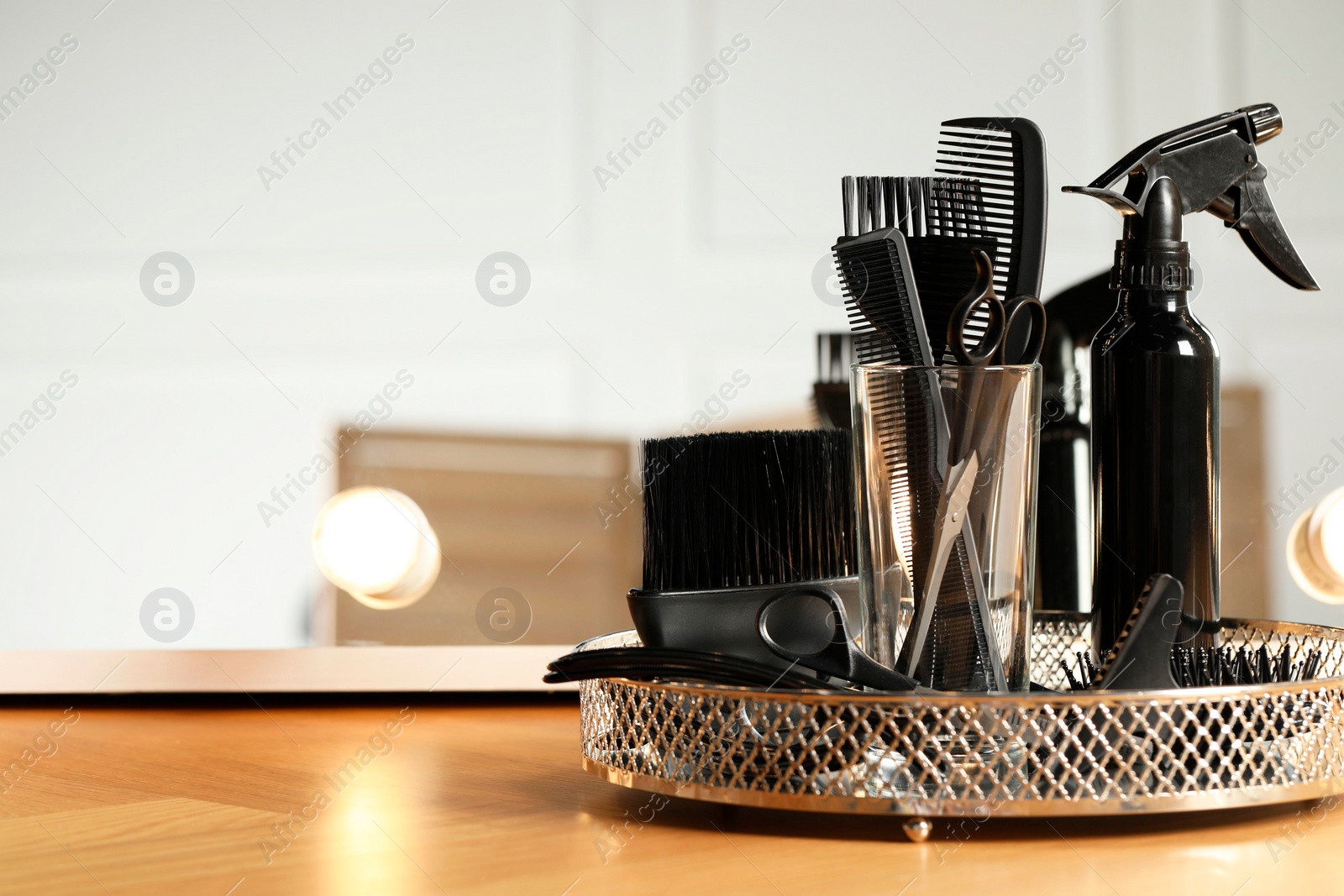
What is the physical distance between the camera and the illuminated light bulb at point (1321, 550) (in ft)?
2.17

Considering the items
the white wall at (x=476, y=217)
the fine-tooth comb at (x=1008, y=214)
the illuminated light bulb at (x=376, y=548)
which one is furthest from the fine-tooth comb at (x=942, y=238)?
the illuminated light bulb at (x=376, y=548)

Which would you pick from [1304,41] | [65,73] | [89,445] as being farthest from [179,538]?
[1304,41]

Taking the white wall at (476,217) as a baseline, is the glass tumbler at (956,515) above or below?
below

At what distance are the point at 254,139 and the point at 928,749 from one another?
55 cm

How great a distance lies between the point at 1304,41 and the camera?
681 mm

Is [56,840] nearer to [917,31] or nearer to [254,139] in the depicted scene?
[254,139]

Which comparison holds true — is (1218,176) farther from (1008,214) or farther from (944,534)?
(944,534)

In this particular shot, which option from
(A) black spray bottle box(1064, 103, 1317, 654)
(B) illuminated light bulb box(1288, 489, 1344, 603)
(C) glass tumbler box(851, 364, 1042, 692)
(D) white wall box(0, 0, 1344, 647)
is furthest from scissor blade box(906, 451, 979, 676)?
(B) illuminated light bulb box(1288, 489, 1344, 603)

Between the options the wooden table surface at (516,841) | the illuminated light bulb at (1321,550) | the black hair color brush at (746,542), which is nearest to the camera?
the wooden table surface at (516,841)

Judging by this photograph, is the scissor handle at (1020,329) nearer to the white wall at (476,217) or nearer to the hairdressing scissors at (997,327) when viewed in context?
the hairdressing scissors at (997,327)

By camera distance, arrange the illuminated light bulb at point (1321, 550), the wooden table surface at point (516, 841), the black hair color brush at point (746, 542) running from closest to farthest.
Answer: the wooden table surface at point (516, 841)
the black hair color brush at point (746, 542)
the illuminated light bulb at point (1321, 550)

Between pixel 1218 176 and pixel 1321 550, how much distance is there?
0.32 metres

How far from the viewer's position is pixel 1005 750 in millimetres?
310

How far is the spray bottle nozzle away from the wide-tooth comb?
2 cm
